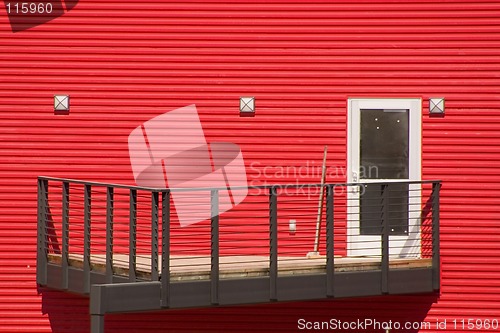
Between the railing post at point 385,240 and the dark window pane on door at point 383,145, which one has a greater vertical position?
the dark window pane on door at point 383,145

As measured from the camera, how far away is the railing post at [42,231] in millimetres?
11359

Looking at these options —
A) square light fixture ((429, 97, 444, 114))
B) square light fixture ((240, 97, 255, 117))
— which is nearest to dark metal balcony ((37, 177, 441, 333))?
square light fixture ((429, 97, 444, 114))

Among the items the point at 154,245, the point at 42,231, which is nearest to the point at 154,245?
the point at 154,245

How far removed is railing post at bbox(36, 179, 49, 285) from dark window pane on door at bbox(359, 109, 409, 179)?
13.2 ft

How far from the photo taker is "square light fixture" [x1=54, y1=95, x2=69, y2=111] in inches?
461

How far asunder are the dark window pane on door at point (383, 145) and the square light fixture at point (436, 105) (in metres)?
0.33

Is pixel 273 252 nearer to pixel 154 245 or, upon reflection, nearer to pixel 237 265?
pixel 237 265

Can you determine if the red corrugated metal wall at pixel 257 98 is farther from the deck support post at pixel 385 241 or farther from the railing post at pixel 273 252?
the railing post at pixel 273 252

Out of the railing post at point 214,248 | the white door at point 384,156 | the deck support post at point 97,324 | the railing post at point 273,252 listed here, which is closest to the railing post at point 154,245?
the railing post at point 214,248

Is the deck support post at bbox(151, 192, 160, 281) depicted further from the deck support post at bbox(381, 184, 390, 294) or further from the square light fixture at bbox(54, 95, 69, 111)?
the square light fixture at bbox(54, 95, 69, 111)

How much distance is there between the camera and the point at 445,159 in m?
11.6

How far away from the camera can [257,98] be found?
11695mm

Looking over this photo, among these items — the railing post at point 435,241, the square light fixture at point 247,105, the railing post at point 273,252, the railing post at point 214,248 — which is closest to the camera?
the railing post at point 214,248

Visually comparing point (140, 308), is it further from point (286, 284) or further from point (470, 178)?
point (470, 178)
